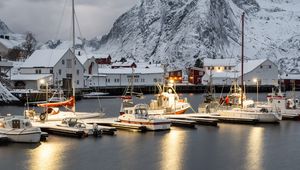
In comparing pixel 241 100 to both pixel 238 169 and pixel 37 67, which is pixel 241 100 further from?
pixel 37 67

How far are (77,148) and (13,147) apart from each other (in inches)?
171

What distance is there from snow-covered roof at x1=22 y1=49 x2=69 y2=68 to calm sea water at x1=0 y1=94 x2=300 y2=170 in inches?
2251

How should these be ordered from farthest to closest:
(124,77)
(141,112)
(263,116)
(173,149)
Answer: (124,77) < (263,116) < (141,112) < (173,149)

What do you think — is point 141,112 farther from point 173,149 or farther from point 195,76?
point 195,76

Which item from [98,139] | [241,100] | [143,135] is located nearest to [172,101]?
[241,100]

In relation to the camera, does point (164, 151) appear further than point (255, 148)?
No

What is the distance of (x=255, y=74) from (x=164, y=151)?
341ft

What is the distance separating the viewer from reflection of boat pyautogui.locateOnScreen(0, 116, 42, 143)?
3653 cm

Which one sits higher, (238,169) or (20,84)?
(20,84)

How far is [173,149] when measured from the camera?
36.1 metres

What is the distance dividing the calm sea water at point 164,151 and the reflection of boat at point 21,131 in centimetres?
58

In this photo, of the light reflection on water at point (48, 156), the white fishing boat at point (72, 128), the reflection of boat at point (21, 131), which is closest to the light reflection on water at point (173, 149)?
the white fishing boat at point (72, 128)

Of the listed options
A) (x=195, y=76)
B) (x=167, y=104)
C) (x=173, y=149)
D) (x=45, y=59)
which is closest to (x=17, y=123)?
(x=173, y=149)

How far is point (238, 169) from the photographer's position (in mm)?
29938
